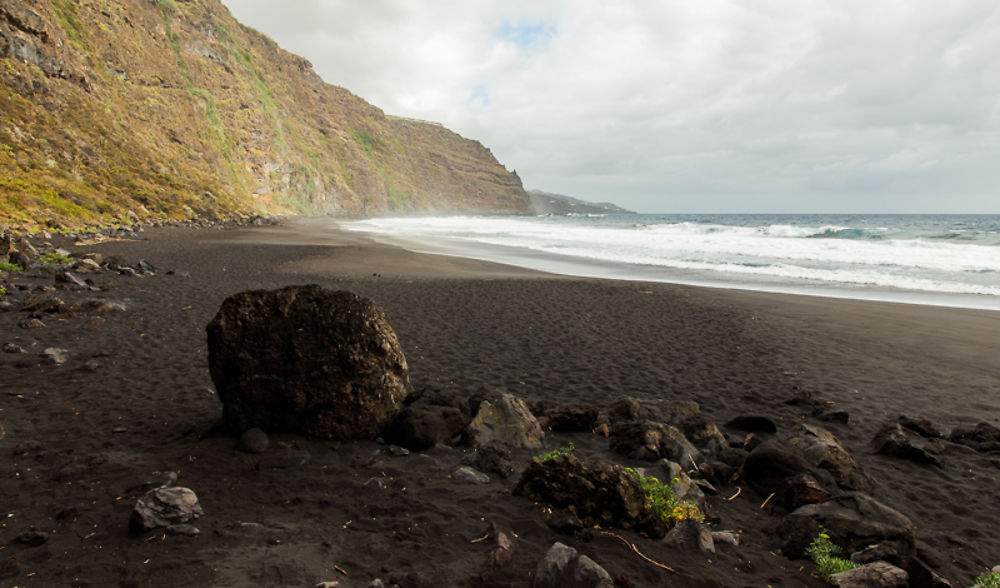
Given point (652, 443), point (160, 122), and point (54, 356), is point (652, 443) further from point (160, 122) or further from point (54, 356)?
point (160, 122)

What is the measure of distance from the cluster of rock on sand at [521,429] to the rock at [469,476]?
4 centimetres

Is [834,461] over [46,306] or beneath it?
beneath

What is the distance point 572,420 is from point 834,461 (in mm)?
2576

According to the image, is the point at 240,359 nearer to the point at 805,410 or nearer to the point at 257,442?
the point at 257,442

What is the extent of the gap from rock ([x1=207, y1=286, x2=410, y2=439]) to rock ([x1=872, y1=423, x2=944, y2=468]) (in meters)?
5.52

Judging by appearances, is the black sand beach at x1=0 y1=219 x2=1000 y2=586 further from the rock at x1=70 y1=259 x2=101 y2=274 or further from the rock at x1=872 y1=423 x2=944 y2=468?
the rock at x1=70 y1=259 x2=101 y2=274

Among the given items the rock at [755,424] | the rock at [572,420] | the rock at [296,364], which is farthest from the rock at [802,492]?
the rock at [296,364]

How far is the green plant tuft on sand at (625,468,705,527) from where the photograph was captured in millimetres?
3713

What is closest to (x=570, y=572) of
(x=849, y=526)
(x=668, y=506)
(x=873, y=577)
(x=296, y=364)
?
(x=668, y=506)

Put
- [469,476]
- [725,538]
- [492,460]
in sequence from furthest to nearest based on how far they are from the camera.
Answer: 1. [492,460]
2. [469,476]
3. [725,538]

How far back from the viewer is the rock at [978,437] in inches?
214

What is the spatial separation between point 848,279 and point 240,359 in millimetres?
22184

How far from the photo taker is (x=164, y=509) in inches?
132

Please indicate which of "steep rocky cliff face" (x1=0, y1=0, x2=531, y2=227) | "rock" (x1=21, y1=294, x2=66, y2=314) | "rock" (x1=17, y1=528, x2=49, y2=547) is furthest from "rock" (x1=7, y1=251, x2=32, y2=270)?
"rock" (x1=17, y1=528, x2=49, y2=547)
